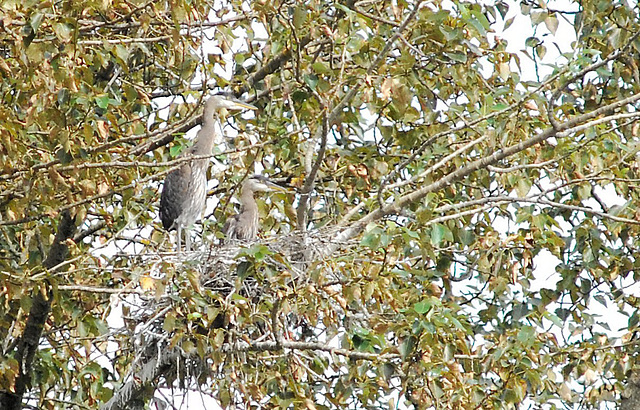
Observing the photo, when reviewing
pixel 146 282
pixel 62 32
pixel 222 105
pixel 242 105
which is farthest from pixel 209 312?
pixel 222 105

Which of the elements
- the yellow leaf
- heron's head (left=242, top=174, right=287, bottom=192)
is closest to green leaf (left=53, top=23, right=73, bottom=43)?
the yellow leaf

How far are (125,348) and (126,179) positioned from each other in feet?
3.05

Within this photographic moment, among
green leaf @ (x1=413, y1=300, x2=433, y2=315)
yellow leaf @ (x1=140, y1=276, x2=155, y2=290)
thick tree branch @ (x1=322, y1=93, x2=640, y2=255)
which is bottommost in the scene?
green leaf @ (x1=413, y1=300, x2=433, y2=315)

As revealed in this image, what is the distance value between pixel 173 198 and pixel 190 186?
0.57ft

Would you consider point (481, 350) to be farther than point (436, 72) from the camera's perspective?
No

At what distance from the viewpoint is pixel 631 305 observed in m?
6.39

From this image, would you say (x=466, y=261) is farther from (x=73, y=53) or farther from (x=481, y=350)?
(x=73, y=53)

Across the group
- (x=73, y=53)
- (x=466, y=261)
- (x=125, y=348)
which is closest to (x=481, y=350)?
(x=466, y=261)

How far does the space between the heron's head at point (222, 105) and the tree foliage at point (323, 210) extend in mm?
147

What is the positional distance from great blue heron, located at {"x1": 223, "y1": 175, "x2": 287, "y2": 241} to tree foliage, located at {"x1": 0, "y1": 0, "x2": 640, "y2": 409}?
0.12m

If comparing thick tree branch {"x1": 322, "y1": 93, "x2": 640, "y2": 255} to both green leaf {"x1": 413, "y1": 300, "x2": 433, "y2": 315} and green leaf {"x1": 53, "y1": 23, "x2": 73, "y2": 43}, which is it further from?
green leaf {"x1": 53, "y1": 23, "x2": 73, "y2": 43}

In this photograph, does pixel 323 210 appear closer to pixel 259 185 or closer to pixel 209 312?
pixel 259 185

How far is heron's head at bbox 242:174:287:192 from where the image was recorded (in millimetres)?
6957

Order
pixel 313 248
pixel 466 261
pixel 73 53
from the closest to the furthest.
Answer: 1. pixel 73 53
2. pixel 313 248
3. pixel 466 261
